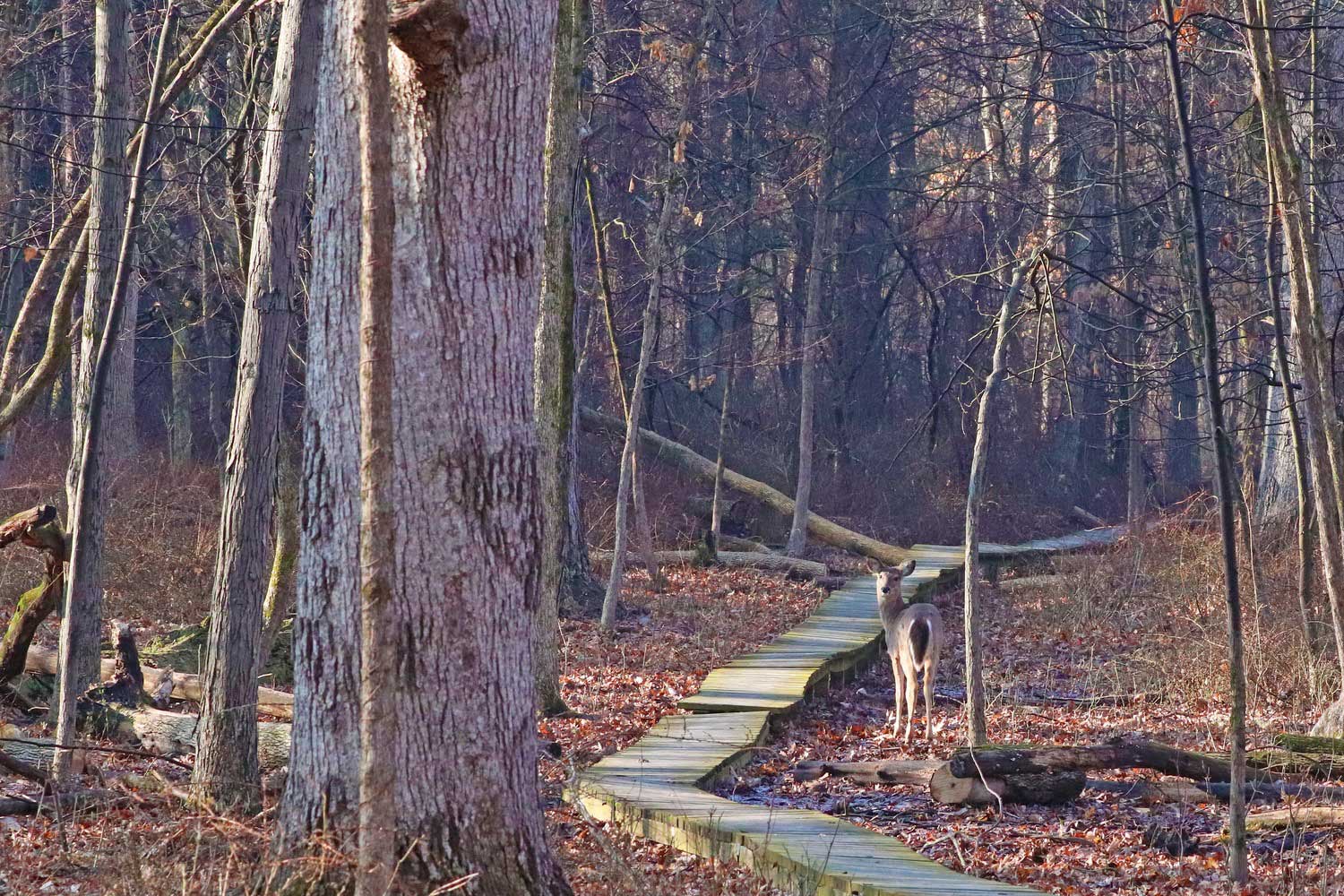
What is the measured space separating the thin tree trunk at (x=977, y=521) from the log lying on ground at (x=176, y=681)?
16.4 feet

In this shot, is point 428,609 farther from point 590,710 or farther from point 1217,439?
point 590,710

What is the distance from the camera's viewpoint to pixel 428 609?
5.21 metres

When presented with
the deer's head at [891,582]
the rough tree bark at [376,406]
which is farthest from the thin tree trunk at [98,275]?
the deer's head at [891,582]

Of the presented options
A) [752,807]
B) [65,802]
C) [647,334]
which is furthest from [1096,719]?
[65,802]

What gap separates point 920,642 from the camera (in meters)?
11.4

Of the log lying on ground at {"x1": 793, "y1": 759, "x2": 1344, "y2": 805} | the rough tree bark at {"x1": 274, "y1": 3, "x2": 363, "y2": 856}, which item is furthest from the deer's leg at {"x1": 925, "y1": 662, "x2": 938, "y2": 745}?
the rough tree bark at {"x1": 274, "y1": 3, "x2": 363, "y2": 856}

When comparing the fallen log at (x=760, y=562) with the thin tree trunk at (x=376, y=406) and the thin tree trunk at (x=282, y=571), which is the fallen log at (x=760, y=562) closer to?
the thin tree trunk at (x=282, y=571)

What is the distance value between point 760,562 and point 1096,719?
9492mm

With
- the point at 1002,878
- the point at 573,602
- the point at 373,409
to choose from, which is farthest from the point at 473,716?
the point at 573,602

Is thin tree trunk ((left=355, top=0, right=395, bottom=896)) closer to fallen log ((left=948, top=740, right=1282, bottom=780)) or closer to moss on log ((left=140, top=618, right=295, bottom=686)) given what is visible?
fallen log ((left=948, top=740, right=1282, bottom=780))

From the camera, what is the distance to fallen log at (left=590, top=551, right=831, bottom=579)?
20.8 metres

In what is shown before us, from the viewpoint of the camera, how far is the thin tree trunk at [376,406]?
429 centimetres

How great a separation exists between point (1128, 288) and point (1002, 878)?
22490 millimetres

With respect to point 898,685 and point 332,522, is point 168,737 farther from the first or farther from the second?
point 898,685
